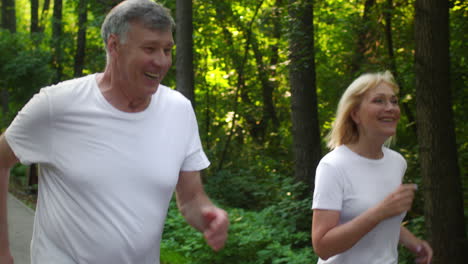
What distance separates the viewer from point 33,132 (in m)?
2.77

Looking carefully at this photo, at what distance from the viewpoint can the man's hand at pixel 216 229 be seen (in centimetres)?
276

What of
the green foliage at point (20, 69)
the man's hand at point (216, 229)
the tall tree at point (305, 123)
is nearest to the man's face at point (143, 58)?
the man's hand at point (216, 229)

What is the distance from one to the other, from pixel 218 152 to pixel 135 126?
13.3m

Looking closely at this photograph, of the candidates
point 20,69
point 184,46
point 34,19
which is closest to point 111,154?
point 184,46

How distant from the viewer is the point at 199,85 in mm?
17406

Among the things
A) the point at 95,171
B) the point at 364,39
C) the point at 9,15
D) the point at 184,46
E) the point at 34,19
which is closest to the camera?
the point at 95,171

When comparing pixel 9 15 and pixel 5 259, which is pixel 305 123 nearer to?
pixel 5 259

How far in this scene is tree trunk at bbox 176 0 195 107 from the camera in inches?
448

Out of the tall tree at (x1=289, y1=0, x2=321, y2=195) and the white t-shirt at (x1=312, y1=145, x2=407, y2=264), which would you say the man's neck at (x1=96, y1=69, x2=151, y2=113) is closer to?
the white t-shirt at (x1=312, y1=145, x2=407, y2=264)

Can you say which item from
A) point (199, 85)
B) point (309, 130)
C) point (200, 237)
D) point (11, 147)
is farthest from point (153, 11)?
point (199, 85)

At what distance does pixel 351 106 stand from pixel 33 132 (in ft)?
5.92

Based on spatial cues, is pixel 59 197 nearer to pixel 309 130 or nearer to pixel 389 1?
pixel 309 130

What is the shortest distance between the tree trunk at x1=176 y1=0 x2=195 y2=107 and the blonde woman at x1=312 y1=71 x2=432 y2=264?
786 cm

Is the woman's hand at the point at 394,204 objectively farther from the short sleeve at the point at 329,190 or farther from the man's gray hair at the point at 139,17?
the man's gray hair at the point at 139,17
